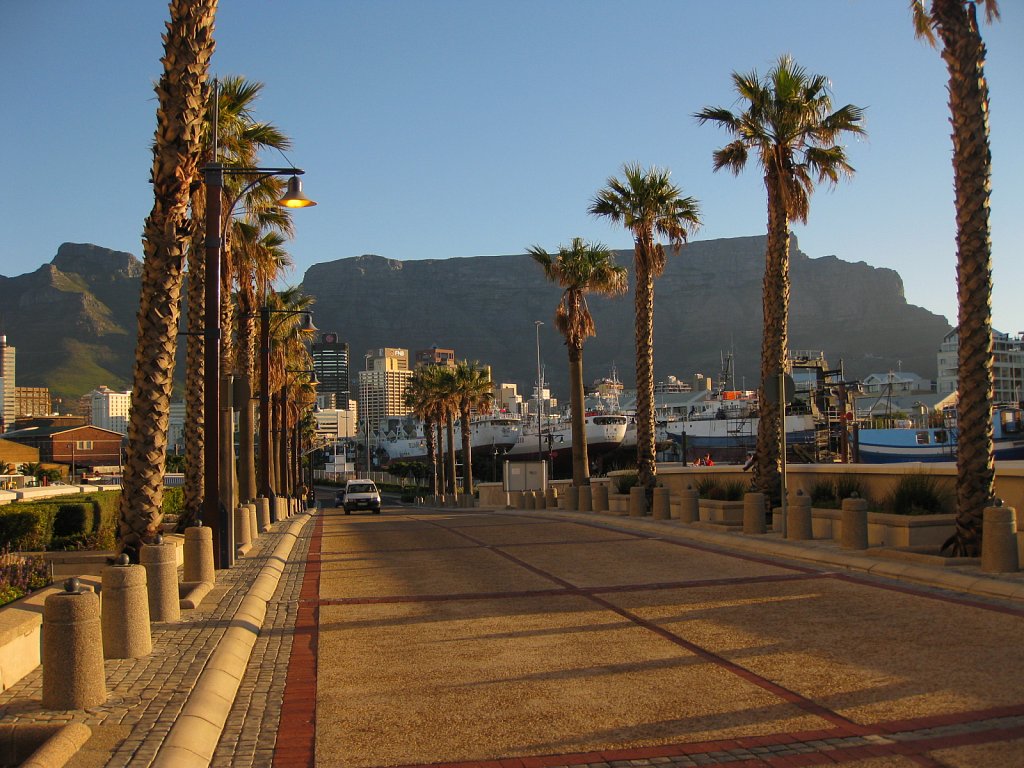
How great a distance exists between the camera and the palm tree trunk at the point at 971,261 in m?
13.6

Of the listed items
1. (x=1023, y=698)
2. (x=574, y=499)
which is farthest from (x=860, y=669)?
(x=574, y=499)

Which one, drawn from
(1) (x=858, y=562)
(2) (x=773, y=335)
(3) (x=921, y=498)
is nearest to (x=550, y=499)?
(2) (x=773, y=335)

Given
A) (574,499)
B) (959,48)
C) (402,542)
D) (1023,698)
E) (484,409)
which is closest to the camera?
(1023,698)

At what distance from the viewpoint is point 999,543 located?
12180 mm

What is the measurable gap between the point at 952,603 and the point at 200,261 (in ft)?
57.2

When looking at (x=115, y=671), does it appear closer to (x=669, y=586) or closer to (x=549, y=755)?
(x=549, y=755)

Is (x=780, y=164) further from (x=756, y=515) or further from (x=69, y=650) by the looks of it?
(x=69, y=650)

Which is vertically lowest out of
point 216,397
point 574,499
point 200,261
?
point 574,499

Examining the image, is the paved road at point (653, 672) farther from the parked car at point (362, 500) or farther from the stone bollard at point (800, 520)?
the parked car at point (362, 500)

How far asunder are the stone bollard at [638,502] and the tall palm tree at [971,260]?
13412mm

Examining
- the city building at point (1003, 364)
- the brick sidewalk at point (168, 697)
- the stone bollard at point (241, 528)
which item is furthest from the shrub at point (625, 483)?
the city building at point (1003, 364)

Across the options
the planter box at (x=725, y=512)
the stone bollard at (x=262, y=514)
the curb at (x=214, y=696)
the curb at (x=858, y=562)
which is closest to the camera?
the curb at (x=214, y=696)

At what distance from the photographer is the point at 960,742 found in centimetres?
584

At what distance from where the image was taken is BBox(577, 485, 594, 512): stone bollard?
107 feet
